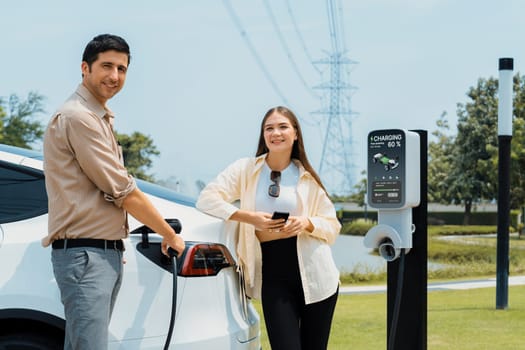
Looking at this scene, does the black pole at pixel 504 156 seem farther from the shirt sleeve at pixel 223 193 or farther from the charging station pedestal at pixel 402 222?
the shirt sleeve at pixel 223 193

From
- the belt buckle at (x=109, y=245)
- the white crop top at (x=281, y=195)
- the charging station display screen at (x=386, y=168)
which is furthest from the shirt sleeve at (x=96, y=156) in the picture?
the charging station display screen at (x=386, y=168)

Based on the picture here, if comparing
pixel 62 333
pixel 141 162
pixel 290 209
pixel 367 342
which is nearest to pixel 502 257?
pixel 367 342

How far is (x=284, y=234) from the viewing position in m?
4.32

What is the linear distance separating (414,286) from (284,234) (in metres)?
1.08

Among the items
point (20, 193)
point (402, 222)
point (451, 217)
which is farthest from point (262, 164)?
point (451, 217)

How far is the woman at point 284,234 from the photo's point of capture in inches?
169

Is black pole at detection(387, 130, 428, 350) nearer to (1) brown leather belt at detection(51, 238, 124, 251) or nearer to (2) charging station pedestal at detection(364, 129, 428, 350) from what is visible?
(2) charging station pedestal at detection(364, 129, 428, 350)

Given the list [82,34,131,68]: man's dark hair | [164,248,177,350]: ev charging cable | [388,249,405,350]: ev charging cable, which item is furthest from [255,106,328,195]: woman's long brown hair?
[82,34,131,68]: man's dark hair

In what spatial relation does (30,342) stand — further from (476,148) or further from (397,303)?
(476,148)

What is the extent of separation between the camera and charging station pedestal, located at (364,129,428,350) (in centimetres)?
473

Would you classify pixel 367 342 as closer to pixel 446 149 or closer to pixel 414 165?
pixel 414 165

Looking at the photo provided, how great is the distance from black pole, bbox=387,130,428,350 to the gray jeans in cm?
200

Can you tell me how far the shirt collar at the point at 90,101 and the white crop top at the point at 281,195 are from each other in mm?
1112

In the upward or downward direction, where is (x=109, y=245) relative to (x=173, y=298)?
upward
